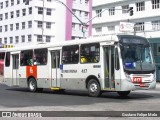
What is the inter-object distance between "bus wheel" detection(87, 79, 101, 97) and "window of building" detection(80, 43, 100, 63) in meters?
1.08

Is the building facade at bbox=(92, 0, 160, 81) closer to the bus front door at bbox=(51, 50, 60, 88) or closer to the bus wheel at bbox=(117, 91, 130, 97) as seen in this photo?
the bus front door at bbox=(51, 50, 60, 88)

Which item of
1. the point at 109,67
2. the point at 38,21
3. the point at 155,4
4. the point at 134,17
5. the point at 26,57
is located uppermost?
the point at 38,21

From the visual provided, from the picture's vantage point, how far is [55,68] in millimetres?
22266

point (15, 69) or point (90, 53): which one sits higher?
point (90, 53)

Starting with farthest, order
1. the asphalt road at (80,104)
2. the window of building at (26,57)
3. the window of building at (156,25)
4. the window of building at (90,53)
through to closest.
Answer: the window of building at (156,25), the window of building at (26,57), the window of building at (90,53), the asphalt road at (80,104)

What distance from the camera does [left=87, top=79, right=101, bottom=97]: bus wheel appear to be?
756 inches

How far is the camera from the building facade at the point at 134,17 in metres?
54.2

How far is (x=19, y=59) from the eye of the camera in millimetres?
25375

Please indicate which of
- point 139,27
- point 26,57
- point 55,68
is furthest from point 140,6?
point 55,68

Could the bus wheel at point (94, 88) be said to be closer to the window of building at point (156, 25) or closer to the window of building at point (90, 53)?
the window of building at point (90, 53)

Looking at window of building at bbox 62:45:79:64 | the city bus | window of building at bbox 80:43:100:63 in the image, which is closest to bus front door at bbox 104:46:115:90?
the city bus

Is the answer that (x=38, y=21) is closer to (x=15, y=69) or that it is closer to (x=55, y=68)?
(x=15, y=69)

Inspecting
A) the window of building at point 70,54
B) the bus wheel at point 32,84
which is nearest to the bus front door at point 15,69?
the bus wheel at point 32,84

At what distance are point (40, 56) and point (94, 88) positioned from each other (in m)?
5.32
